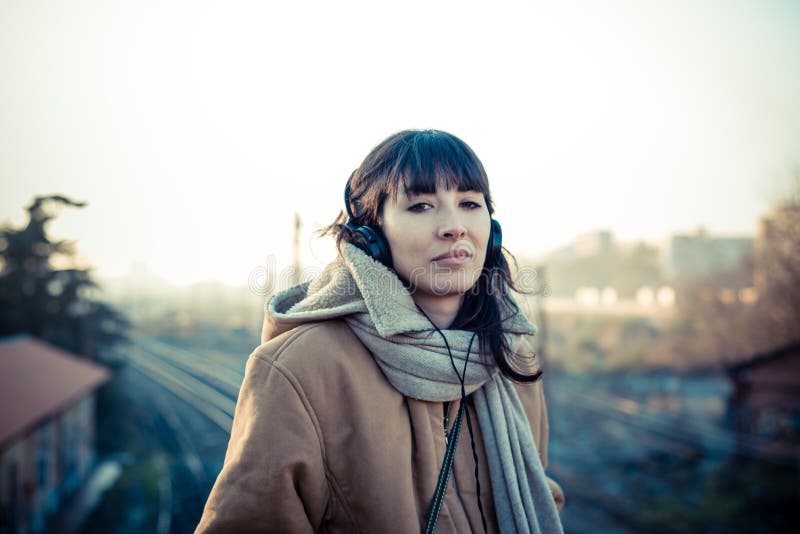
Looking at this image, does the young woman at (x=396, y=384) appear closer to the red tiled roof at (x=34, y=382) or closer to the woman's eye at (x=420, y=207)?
the woman's eye at (x=420, y=207)

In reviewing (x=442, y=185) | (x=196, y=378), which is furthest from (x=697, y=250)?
(x=442, y=185)

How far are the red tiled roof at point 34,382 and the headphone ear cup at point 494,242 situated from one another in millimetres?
9589

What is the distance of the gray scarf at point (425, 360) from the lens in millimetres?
1363

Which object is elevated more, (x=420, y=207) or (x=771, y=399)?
(x=420, y=207)

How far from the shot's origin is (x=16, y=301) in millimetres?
16359

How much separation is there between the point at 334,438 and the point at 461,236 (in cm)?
69

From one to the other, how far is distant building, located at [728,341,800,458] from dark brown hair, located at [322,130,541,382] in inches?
585

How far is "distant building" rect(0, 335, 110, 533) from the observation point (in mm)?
8359

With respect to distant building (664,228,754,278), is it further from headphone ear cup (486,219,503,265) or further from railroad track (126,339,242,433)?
headphone ear cup (486,219,503,265)

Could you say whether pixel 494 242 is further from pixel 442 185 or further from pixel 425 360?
pixel 425 360

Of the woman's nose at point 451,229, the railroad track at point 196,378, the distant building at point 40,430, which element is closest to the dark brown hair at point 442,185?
the woman's nose at point 451,229

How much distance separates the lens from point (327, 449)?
1.26 metres

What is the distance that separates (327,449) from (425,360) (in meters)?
0.37

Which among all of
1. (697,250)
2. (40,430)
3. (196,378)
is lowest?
(196,378)
